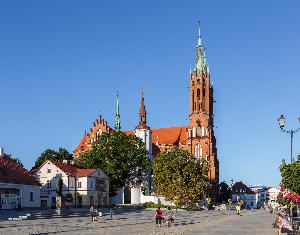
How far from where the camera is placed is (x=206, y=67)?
141875mm

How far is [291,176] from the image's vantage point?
47.5 metres

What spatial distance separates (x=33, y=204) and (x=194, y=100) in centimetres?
6819

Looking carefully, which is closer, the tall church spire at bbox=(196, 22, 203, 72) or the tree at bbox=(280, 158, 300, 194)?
the tree at bbox=(280, 158, 300, 194)

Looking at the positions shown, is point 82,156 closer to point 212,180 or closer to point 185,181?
point 185,181

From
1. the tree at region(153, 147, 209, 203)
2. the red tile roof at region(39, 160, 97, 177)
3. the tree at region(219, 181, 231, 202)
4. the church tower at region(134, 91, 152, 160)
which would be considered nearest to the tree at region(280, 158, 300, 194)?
the red tile roof at region(39, 160, 97, 177)

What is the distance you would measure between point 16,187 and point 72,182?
67.1ft

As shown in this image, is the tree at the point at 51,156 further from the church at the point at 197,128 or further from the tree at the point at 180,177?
the tree at the point at 180,177

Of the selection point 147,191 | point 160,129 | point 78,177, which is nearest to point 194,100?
point 160,129

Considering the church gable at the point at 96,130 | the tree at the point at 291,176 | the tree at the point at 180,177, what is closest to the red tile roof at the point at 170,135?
the church gable at the point at 96,130

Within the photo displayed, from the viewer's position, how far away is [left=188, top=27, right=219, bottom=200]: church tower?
133750mm

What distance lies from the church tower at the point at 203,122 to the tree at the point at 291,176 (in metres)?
82.6

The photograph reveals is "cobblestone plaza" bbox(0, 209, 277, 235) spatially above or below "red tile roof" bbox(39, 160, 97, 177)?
below

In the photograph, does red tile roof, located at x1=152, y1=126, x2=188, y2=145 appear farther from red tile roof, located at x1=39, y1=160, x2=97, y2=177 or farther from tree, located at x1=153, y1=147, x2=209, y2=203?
red tile roof, located at x1=39, y1=160, x2=97, y2=177

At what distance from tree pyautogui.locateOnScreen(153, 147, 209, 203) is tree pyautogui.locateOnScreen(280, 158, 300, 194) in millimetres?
52186
